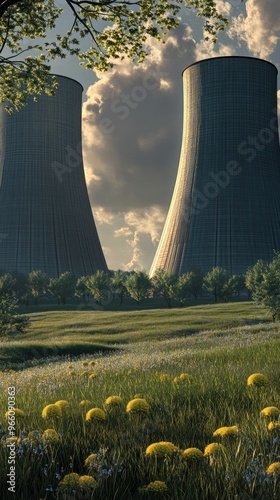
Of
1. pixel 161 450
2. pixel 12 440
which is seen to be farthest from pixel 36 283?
pixel 161 450

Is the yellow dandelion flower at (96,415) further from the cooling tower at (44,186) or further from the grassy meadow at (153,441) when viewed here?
the cooling tower at (44,186)

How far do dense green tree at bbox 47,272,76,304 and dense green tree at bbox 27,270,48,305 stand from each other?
1.10m

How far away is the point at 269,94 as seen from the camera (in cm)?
4428

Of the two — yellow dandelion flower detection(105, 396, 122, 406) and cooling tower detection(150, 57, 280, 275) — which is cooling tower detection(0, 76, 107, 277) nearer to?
cooling tower detection(150, 57, 280, 275)

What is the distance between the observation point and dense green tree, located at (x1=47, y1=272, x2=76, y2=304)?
56.3 metres

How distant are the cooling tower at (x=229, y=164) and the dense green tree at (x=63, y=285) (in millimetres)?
16662

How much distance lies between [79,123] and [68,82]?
15.5 feet

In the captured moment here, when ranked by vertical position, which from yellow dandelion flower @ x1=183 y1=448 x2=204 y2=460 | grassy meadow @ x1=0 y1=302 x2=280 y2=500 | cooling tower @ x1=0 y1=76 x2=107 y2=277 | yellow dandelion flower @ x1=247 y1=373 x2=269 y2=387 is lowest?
grassy meadow @ x1=0 y1=302 x2=280 y2=500

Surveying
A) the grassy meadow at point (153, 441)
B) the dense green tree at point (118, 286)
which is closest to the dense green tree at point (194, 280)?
the dense green tree at point (118, 286)

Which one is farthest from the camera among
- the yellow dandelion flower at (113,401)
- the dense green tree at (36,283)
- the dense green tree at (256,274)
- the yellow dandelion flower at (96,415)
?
the dense green tree at (36,283)

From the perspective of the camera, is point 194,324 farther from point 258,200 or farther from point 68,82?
point 68,82

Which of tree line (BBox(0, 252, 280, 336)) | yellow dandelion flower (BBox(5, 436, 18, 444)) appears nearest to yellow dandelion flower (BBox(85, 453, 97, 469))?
yellow dandelion flower (BBox(5, 436, 18, 444))

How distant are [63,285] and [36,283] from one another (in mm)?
3948

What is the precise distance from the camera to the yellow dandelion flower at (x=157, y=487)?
172cm
